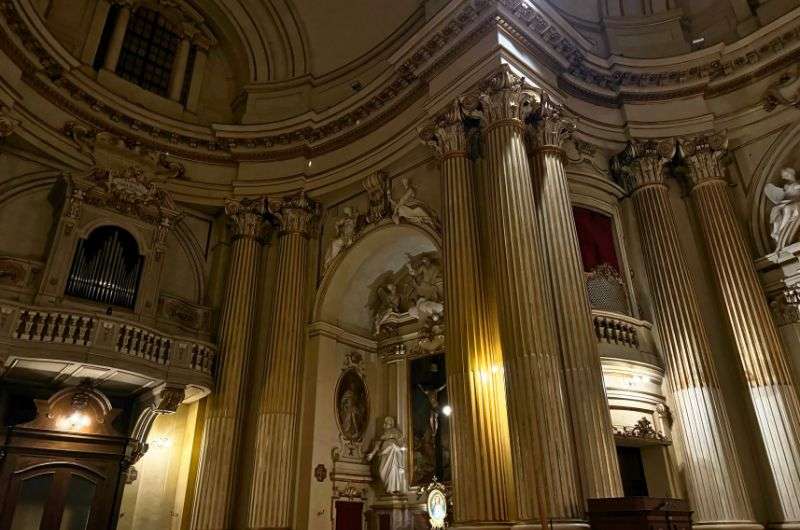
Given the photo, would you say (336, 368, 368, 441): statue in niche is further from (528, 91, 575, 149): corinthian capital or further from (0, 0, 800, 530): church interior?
(528, 91, 575, 149): corinthian capital

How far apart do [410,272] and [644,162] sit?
179 inches

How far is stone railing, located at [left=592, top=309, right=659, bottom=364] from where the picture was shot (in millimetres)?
8477

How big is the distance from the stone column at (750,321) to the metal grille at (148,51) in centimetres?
1054

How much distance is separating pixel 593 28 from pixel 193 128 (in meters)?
8.13

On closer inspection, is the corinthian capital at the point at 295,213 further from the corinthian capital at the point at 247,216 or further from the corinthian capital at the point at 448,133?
the corinthian capital at the point at 448,133

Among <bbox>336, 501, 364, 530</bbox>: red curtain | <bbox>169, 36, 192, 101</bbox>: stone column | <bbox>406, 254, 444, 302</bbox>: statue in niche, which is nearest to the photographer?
<bbox>336, 501, 364, 530</bbox>: red curtain

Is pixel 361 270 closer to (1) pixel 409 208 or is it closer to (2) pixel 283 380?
(1) pixel 409 208

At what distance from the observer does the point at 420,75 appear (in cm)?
950

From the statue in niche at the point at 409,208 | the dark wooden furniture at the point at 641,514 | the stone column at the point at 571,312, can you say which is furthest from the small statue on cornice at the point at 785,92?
the dark wooden furniture at the point at 641,514

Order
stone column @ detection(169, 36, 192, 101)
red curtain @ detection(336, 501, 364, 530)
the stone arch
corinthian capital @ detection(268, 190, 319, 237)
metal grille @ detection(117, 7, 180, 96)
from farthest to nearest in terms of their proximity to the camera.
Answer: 1. stone column @ detection(169, 36, 192, 101)
2. metal grille @ detection(117, 7, 180, 96)
3. corinthian capital @ detection(268, 190, 319, 237)
4. the stone arch
5. red curtain @ detection(336, 501, 364, 530)

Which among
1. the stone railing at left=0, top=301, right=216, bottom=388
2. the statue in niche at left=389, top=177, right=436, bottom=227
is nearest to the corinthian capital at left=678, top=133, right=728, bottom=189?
the statue in niche at left=389, top=177, right=436, bottom=227

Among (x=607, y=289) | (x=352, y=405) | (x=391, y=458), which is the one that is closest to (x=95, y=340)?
(x=352, y=405)

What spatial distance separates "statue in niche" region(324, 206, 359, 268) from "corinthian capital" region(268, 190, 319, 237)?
A: 0.66 metres

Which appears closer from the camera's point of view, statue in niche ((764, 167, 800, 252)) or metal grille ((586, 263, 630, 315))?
statue in niche ((764, 167, 800, 252))
